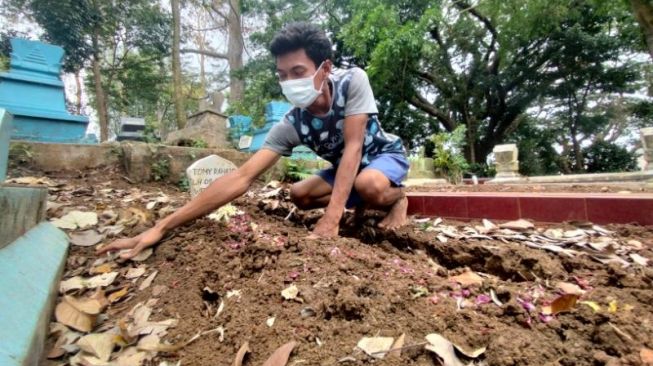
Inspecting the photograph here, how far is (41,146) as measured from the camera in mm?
2986

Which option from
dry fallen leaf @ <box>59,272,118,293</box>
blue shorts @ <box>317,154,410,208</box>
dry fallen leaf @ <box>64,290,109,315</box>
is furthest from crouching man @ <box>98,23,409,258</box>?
dry fallen leaf @ <box>64,290,109,315</box>

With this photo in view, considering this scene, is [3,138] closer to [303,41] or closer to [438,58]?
[303,41]

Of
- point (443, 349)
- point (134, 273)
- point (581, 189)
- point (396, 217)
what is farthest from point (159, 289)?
point (581, 189)

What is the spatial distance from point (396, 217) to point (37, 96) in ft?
15.4

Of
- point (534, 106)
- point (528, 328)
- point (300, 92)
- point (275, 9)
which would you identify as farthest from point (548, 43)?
point (528, 328)

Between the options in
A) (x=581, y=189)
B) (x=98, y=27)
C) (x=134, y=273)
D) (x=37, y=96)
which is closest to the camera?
(x=134, y=273)

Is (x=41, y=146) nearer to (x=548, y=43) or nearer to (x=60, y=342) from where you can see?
(x=60, y=342)

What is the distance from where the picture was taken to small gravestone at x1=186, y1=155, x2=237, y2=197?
2.29 metres

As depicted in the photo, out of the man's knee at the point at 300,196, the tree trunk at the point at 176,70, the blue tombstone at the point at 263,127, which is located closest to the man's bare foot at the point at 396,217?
the man's knee at the point at 300,196

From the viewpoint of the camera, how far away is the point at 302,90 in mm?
1983

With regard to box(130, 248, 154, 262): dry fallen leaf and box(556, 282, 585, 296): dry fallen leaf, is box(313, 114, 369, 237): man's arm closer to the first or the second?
box(130, 248, 154, 262): dry fallen leaf

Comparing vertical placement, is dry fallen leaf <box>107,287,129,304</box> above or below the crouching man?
below

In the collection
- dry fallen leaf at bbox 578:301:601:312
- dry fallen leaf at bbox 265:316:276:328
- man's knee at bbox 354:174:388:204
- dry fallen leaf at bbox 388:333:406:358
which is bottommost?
dry fallen leaf at bbox 388:333:406:358

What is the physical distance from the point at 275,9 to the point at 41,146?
1047 cm
